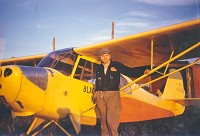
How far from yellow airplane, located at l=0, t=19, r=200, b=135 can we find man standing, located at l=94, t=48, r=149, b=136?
38.3 inches

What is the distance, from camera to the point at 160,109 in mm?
7129

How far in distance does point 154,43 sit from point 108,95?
8.34 ft

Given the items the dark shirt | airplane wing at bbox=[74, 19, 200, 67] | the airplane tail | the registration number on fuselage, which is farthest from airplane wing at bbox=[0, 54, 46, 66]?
the airplane tail

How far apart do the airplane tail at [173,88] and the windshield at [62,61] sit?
3945mm

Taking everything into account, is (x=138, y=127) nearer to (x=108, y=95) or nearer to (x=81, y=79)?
(x=81, y=79)

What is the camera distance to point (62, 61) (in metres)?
5.21

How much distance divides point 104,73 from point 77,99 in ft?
4.68

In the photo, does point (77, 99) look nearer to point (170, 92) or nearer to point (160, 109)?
point (160, 109)

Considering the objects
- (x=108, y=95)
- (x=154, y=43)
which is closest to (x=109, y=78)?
(x=108, y=95)

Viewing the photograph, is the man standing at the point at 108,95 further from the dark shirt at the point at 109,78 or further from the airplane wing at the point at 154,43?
the airplane wing at the point at 154,43

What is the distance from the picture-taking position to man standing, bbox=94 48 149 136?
359 cm

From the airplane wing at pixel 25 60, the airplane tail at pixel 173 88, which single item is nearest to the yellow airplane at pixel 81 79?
the airplane tail at pixel 173 88

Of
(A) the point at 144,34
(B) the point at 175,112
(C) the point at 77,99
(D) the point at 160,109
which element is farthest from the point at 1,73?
(B) the point at 175,112

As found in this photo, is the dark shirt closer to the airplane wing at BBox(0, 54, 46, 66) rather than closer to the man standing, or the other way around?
the man standing
